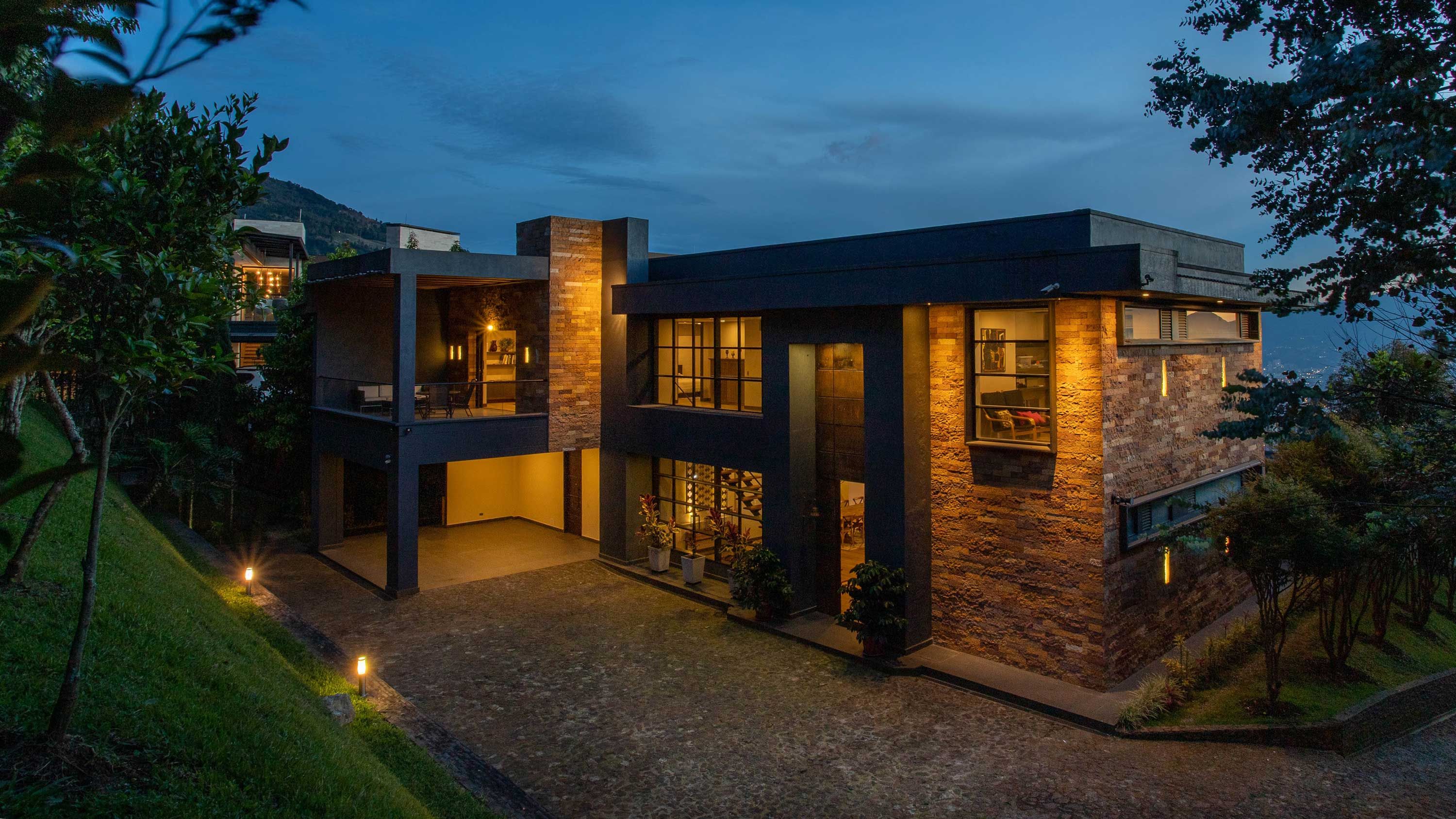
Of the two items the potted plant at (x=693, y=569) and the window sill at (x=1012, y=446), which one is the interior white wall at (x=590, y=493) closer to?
the potted plant at (x=693, y=569)

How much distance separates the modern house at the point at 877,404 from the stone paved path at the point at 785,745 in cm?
→ 162

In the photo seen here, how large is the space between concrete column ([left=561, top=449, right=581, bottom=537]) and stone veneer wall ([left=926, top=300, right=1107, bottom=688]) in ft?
31.3

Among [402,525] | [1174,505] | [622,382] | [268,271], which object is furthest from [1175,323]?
[268,271]

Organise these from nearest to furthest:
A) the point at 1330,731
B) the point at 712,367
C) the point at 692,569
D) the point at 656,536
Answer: the point at 1330,731
the point at 692,569
the point at 712,367
the point at 656,536

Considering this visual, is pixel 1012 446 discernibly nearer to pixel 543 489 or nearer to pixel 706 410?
pixel 706 410

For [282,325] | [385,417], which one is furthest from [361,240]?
[385,417]

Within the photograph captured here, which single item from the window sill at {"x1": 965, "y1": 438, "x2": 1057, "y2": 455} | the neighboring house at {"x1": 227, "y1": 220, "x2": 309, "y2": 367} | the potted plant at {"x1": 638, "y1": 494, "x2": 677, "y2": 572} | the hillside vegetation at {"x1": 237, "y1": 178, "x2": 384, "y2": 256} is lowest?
the potted plant at {"x1": 638, "y1": 494, "x2": 677, "y2": 572}

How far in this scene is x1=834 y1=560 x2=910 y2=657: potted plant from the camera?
11219mm

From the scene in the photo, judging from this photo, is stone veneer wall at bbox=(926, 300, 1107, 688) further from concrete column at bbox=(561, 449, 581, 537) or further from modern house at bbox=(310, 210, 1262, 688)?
concrete column at bbox=(561, 449, 581, 537)

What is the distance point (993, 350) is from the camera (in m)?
11.4

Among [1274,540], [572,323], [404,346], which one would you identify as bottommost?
[1274,540]

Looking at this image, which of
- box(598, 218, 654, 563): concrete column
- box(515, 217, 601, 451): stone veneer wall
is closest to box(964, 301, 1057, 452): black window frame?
box(598, 218, 654, 563): concrete column

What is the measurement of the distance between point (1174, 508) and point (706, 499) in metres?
7.72

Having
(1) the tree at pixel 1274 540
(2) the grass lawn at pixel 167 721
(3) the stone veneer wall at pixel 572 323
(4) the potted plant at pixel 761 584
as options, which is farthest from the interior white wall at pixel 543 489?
(1) the tree at pixel 1274 540
